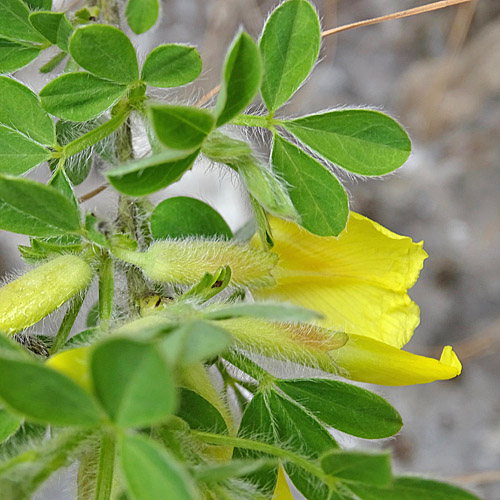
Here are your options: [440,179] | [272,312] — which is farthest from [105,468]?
[440,179]

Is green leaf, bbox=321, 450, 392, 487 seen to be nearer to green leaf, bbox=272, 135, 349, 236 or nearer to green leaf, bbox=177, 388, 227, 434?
green leaf, bbox=177, 388, 227, 434

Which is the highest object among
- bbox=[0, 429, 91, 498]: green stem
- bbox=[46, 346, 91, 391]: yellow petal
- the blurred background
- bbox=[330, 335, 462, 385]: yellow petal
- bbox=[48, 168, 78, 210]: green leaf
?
bbox=[48, 168, 78, 210]: green leaf

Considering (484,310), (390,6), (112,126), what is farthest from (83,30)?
(484,310)

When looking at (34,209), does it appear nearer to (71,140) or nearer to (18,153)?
(18,153)

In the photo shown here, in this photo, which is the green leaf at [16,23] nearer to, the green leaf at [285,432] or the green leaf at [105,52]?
the green leaf at [105,52]

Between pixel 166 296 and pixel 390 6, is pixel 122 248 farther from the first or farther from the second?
pixel 390 6

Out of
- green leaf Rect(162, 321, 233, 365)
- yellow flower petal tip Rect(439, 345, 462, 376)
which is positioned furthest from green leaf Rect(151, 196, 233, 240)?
green leaf Rect(162, 321, 233, 365)
